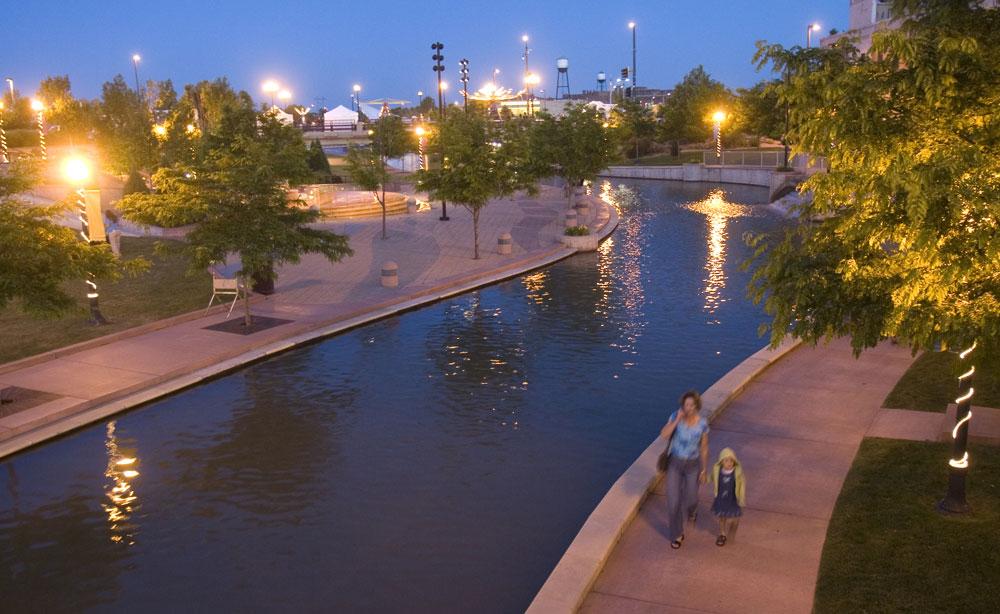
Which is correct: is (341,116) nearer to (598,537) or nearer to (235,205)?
(235,205)

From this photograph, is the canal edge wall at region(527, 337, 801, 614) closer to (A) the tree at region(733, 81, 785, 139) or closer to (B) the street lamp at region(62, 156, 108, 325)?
(B) the street lamp at region(62, 156, 108, 325)

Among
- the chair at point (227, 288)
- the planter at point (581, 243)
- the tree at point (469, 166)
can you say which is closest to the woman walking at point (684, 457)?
the chair at point (227, 288)

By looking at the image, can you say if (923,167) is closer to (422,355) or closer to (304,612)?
(304,612)

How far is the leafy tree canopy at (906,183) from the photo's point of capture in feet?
23.3

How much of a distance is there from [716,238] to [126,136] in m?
32.1

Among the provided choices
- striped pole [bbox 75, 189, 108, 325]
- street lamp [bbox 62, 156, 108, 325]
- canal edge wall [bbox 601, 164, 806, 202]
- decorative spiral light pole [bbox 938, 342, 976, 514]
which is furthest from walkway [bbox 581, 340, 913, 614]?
canal edge wall [bbox 601, 164, 806, 202]

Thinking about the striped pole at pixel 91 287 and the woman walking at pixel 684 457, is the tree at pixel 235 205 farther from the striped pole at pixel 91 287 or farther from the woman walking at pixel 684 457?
the woman walking at pixel 684 457

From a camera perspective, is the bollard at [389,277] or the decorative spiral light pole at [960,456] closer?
the decorative spiral light pole at [960,456]

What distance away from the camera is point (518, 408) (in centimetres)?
1470

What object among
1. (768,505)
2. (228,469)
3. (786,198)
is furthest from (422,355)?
(786,198)

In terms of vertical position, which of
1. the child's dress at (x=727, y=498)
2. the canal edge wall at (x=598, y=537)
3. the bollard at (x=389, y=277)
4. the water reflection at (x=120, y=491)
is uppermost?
the bollard at (x=389, y=277)

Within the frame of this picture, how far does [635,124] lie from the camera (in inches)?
3354

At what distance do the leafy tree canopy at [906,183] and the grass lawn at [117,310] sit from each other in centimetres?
1280

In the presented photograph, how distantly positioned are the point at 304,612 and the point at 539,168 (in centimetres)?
3408
